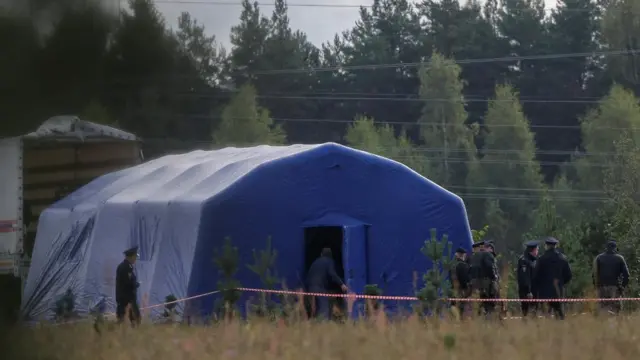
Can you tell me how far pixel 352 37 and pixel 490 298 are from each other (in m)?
43.5

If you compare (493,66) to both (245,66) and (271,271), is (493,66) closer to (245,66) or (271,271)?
(271,271)

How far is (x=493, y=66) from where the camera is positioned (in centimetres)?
7006

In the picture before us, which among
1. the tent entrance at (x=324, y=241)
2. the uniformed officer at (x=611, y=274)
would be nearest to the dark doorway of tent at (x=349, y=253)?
the tent entrance at (x=324, y=241)

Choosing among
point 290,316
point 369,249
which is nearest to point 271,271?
point 369,249

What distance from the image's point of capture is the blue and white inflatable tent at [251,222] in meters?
18.9

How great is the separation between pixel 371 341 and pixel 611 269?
863 cm

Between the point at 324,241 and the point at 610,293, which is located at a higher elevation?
the point at 324,241

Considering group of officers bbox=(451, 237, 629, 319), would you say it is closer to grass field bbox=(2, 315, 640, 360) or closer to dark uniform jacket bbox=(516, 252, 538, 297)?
dark uniform jacket bbox=(516, 252, 538, 297)

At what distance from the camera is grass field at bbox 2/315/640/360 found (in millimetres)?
9875

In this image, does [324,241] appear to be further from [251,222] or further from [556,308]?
[556,308]

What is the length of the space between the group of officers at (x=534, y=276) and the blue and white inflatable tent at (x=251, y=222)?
1.75m

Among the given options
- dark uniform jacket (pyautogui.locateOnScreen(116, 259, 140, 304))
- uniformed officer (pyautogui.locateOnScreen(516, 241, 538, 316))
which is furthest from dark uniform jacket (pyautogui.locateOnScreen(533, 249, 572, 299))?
dark uniform jacket (pyautogui.locateOnScreen(116, 259, 140, 304))

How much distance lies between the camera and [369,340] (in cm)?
1076

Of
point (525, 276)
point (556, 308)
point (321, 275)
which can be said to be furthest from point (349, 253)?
point (556, 308)
